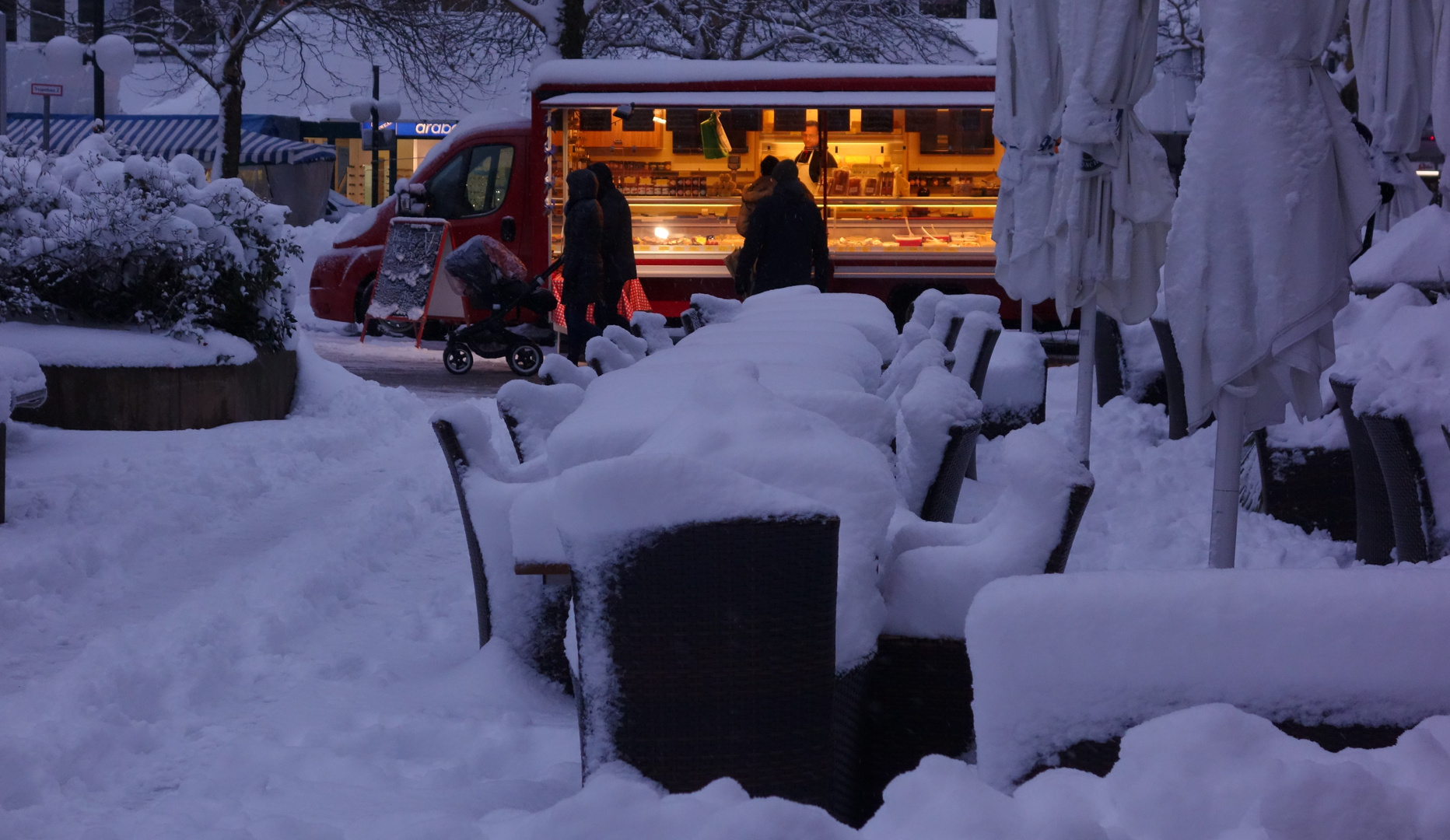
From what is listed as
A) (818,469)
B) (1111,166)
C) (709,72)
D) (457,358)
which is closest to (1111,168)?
(1111,166)

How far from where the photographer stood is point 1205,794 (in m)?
1.72

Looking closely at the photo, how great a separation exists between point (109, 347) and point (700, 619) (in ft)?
24.5

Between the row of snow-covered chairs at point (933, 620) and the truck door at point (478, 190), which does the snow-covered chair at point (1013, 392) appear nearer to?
the row of snow-covered chairs at point (933, 620)

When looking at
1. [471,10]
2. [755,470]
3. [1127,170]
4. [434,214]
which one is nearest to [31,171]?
[434,214]

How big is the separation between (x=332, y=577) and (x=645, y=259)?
9.63 metres

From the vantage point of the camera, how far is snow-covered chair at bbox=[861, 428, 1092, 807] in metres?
3.11

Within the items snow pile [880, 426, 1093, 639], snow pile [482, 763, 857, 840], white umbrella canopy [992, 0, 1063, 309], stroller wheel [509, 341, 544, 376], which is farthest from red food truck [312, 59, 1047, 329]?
snow pile [482, 763, 857, 840]

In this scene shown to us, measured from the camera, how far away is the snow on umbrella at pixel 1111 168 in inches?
239

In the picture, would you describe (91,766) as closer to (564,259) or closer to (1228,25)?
(1228,25)

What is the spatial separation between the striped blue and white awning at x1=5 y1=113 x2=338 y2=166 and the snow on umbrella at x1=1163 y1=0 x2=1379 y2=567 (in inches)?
1240

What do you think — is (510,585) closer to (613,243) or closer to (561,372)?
(561,372)

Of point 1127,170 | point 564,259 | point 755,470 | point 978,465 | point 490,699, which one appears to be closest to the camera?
point 755,470

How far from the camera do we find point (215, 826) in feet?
10.9

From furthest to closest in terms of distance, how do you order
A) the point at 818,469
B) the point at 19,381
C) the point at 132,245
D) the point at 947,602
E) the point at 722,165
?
the point at 722,165
the point at 132,245
the point at 19,381
the point at 947,602
the point at 818,469
